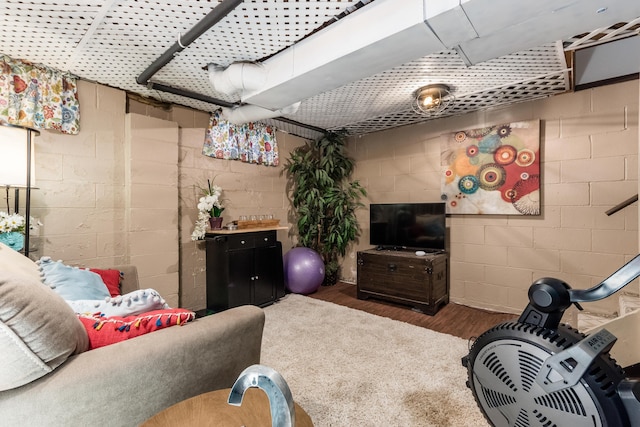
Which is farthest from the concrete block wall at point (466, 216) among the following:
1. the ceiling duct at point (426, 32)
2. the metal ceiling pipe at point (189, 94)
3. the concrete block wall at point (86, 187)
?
the ceiling duct at point (426, 32)

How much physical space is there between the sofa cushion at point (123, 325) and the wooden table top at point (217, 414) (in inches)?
13.1

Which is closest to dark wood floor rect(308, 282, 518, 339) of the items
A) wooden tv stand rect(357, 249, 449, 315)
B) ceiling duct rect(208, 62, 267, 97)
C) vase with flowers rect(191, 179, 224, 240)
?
wooden tv stand rect(357, 249, 449, 315)

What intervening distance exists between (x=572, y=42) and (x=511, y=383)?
7.65ft

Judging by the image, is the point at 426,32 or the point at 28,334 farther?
the point at 426,32

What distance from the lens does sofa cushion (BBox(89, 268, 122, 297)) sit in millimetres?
1998

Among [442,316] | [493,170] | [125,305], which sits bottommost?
[442,316]

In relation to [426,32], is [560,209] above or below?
below

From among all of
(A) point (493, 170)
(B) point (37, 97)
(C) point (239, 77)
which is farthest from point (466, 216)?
(B) point (37, 97)

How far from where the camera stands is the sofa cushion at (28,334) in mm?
746

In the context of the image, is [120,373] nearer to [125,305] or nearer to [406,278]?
[125,305]

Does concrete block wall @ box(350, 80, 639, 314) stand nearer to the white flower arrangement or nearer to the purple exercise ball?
the purple exercise ball

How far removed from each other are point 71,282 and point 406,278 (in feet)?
9.33

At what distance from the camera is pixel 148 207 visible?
2750mm

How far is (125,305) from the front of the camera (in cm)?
117
